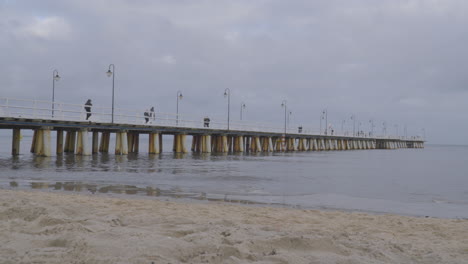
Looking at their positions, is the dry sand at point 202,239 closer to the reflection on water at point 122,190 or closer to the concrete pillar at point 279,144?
the reflection on water at point 122,190

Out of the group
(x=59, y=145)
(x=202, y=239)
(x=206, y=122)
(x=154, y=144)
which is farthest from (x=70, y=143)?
(x=202, y=239)

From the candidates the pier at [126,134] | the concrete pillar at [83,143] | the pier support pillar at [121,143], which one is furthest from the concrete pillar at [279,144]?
the concrete pillar at [83,143]

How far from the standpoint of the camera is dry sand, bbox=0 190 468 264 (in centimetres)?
422

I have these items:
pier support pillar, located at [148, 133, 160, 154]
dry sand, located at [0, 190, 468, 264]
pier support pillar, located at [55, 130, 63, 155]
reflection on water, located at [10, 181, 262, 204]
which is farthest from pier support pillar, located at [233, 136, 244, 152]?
dry sand, located at [0, 190, 468, 264]

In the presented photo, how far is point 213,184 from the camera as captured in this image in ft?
46.4

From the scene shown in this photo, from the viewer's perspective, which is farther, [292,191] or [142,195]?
[292,191]

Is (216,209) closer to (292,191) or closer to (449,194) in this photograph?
(292,191)

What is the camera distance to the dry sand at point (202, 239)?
4223mm

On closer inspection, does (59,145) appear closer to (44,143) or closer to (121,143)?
(44,143)

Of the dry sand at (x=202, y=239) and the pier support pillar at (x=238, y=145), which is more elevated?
the pier support pillar at (x=238, y=145)

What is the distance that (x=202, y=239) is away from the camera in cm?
488

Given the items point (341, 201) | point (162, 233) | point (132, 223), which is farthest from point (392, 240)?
point (341, 201)

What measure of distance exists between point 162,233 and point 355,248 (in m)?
2.36

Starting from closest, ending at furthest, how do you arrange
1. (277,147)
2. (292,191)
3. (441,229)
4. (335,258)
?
(335,258), (441,229), (292,191), (277,147)
